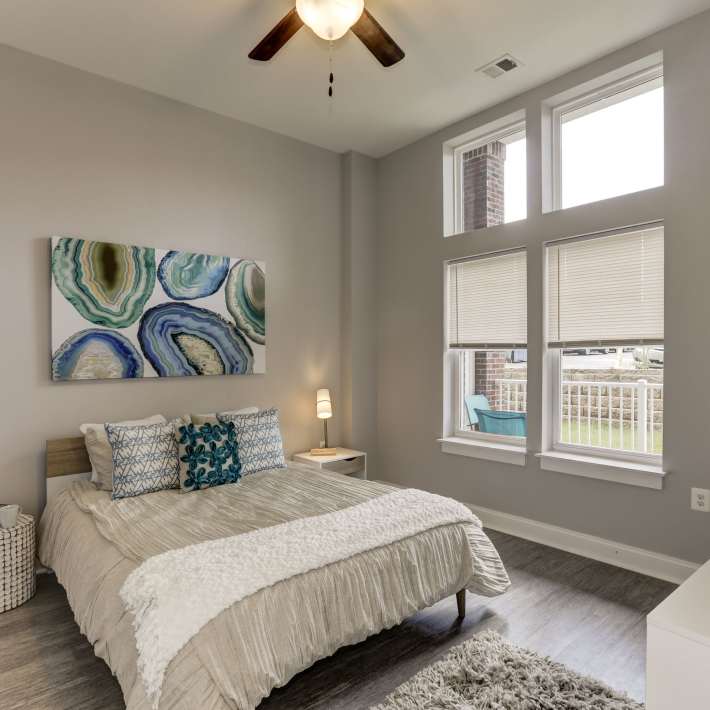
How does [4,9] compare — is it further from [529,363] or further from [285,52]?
[529,363]

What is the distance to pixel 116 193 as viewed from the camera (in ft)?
11.1

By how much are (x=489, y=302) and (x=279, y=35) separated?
7.70ft

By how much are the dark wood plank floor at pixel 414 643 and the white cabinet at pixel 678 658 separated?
469 mm

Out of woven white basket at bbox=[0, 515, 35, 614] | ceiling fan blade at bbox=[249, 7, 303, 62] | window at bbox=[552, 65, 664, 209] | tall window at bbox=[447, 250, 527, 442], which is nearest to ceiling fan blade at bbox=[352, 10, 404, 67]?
Result: ceiling fan blade at bbox=[249, 7, 303, 62]

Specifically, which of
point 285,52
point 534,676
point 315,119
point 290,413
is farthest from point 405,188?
point 534,676

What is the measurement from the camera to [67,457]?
3.11m

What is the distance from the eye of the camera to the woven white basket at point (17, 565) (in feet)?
8.63

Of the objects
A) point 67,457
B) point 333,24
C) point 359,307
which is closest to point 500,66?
point 333,24

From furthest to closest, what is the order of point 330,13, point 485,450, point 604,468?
point 485,450 < point 604,468 < point 330,13

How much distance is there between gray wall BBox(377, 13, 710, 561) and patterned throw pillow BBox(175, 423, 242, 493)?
182cm

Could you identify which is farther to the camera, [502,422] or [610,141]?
[502,422]

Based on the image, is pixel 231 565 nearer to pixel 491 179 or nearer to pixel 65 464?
pixel 65 464

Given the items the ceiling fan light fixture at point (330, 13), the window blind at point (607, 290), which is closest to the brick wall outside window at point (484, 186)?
the window blind at point (607, 290)

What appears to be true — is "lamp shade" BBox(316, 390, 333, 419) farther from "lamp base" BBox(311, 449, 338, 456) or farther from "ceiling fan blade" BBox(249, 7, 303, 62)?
"ceiling fan blade" BBox(249, 7, 303, 62)
